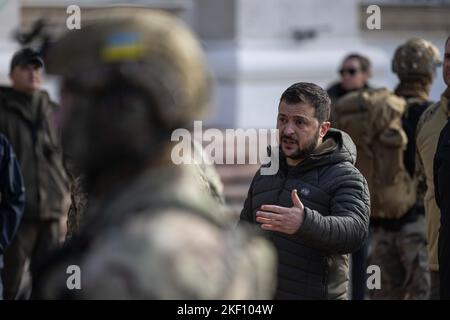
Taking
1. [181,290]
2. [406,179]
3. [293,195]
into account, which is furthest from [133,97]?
[406,179]

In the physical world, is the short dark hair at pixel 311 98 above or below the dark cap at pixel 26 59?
below

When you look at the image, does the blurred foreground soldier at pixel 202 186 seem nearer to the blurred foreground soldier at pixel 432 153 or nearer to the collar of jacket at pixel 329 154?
the collar of jacket at pixel 329 154

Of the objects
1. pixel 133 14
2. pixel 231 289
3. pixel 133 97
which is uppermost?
pixel 133 14

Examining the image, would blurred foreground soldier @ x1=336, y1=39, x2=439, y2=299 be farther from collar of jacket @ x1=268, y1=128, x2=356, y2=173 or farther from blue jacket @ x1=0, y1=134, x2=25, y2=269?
collar of jacket @ x1=268, y1=128, x2=356, y2=173

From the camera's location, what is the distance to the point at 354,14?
1513cm

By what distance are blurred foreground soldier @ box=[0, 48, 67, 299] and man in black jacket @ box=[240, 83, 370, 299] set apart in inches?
153

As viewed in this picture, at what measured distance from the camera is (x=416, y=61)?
8.42 m

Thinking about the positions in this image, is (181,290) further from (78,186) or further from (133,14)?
(78,186)

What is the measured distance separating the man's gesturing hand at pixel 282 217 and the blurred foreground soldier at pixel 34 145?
4407 mm

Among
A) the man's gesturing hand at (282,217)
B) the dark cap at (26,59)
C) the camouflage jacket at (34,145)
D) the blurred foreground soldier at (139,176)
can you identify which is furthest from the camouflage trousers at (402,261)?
the blurred foreground soldier at (139,176)

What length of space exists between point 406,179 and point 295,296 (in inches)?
141

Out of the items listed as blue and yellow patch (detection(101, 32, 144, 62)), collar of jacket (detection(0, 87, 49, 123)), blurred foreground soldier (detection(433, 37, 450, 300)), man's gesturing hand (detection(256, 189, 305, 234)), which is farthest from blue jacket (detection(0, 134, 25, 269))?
blue and yellow patch (detection(101, 32, 144, 62))

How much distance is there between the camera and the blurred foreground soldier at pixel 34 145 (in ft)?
29.2

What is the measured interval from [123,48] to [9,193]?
507 centimetres
